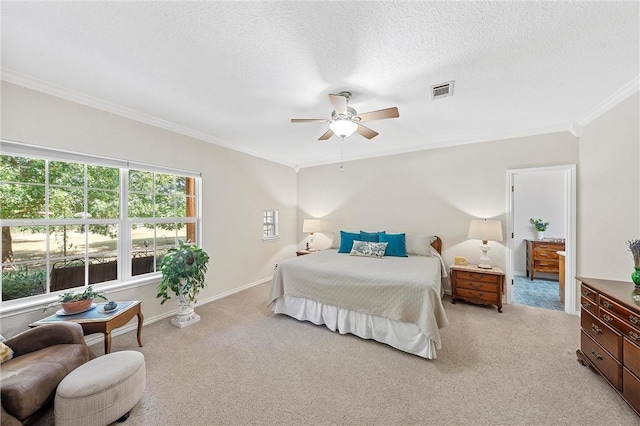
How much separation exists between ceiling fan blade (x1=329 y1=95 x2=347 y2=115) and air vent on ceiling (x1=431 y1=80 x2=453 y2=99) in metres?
0.91

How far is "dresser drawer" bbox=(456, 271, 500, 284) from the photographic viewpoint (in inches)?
130

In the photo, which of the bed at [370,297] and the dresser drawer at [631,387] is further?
the bed at [370,297]

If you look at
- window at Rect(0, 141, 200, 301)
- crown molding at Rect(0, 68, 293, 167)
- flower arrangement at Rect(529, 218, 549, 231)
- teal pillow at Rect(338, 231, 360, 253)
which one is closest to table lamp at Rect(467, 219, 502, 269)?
teal pillow at Rect(338, 231, 360, 253)

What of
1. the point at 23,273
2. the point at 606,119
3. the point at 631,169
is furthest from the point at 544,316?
the point at 23,273

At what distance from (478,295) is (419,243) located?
106cm

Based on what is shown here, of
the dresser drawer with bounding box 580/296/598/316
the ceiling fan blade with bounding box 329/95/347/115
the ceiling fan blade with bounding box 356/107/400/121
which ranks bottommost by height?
the dresser drawer with bounding box 580/296/598/316

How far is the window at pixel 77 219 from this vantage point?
7.27 feet

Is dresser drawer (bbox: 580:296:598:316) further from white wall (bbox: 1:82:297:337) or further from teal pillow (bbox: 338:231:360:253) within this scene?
white wall (bbox: 1:82:297:337)

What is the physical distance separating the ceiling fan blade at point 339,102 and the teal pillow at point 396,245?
7.56 feet

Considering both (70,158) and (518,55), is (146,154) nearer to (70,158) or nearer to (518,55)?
(70,158)

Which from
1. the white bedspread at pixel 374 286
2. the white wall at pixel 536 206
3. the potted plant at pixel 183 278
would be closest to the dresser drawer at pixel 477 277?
the white bedspread at pixel 374 286

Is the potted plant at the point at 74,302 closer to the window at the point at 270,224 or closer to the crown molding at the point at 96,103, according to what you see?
the crown molding at the point at 96,103

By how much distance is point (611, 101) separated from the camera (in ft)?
8.20

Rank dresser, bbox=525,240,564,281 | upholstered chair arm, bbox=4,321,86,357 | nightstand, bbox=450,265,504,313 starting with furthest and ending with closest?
dresser, bbox=525,240,564,281, nightstand, bbox=450,265,504,313, upholstered chair arm, bbox=4,321,86,357
